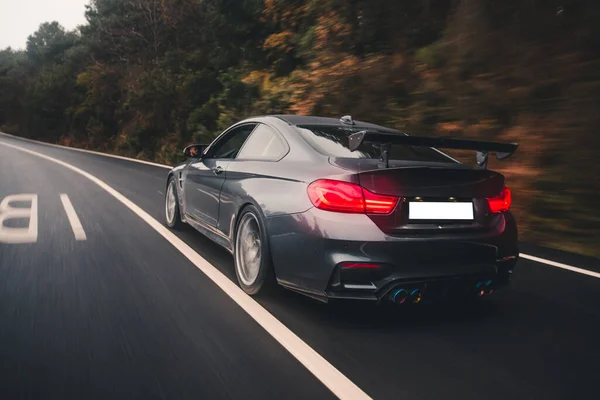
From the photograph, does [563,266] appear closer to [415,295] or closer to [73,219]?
[415,295]

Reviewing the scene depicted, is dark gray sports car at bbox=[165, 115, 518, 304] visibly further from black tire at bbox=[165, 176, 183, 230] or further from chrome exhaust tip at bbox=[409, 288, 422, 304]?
black tire at bbox=[165, 176, 183, 230]

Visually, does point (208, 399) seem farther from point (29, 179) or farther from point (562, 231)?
point (29, 179)

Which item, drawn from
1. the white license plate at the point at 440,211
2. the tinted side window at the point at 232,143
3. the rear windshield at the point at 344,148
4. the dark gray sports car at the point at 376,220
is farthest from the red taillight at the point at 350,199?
the tinted side window at the point at 232,143

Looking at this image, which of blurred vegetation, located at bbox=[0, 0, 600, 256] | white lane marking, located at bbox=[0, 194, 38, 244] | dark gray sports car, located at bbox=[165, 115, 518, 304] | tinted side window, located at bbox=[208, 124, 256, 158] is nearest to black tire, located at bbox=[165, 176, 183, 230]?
tinted side window, located at bbox=[208, 124, 256, 158]

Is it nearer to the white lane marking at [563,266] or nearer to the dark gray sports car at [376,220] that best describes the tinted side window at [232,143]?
the dark gray sports car at [376,220]

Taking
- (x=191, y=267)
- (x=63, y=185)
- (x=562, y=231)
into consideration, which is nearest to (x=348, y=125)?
(x=191, y=267)

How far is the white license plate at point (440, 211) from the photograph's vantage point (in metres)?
3.89

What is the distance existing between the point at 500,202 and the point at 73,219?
19.9 feet

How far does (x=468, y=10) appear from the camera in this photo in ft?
35.9

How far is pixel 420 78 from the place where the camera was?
12.4m

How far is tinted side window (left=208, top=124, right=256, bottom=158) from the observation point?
224 inches

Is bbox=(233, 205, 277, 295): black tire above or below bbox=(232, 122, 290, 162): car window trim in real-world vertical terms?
below

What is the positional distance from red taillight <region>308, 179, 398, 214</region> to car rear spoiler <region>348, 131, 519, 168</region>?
10.3 inches

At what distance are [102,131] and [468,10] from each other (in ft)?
107
